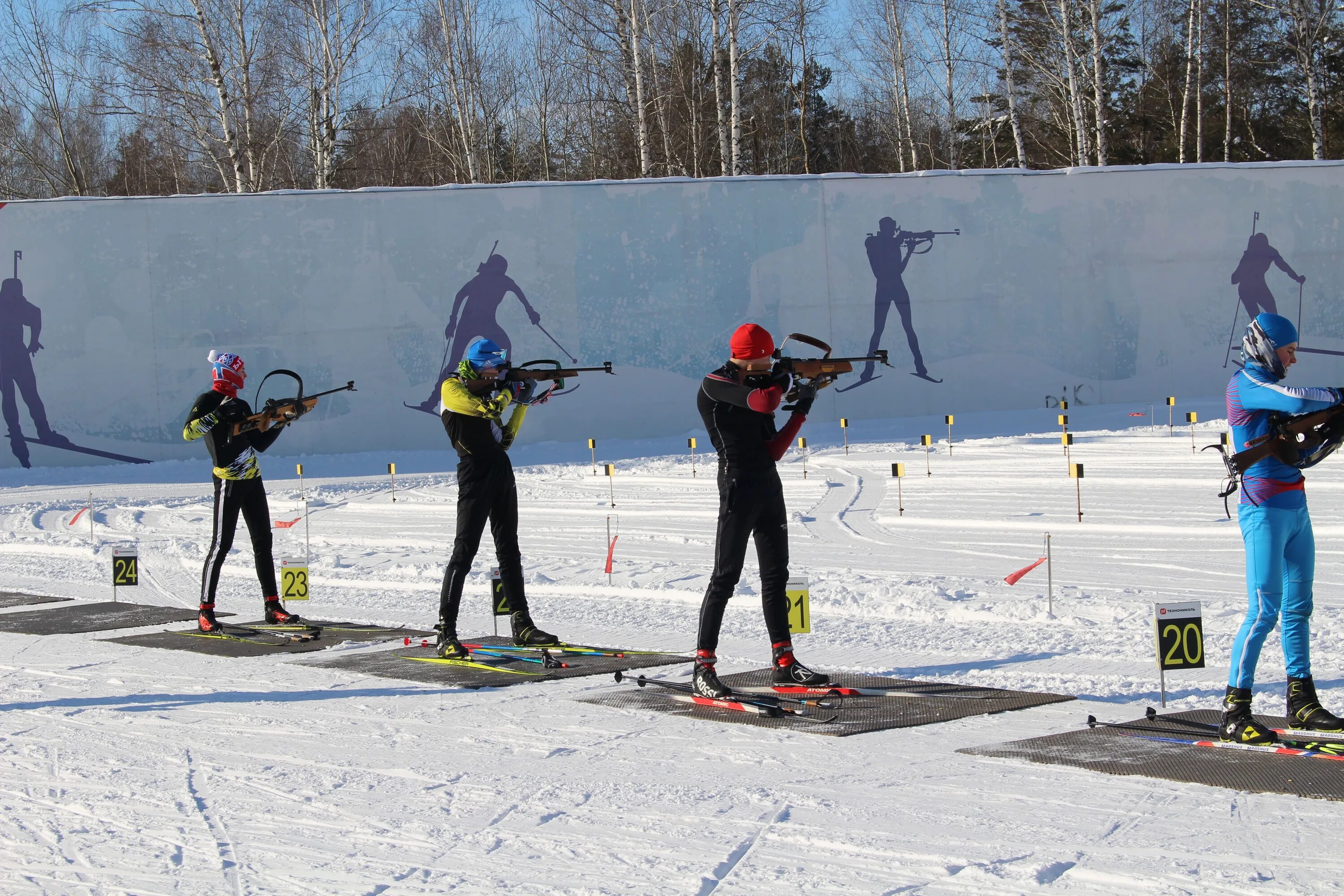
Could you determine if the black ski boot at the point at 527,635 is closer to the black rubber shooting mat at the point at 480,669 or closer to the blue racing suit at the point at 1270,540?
the black rubber shooting mat at the point at 480,669

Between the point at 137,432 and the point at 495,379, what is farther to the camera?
the point at 137,432

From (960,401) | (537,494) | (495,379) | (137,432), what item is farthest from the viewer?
(960,401)

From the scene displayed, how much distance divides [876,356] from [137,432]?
22.2 meters

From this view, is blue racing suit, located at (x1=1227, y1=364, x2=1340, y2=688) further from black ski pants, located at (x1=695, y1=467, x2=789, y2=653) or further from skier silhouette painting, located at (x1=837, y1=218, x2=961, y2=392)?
skier silhouette painting, located at (x1=837, y1=218, x2=961, y2=392)

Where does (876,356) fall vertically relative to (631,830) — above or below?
above

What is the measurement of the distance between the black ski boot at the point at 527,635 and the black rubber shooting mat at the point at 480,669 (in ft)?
0.37

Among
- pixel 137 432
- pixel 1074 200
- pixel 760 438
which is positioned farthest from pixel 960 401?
pixel 760 438

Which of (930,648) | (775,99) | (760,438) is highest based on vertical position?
(775,99)

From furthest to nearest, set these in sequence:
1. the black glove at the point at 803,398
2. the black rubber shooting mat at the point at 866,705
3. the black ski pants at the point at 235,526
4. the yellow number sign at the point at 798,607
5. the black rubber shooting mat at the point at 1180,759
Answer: the black ski pants at the point at 235,526 < the yellow number sign at the point at 798,607 < the black glove at the point at 803,398 < the black rubber shooting mat at the point at 866,705 < the black rubber shooting mat at the point at 1180,759

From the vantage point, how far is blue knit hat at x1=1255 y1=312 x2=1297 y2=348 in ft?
17.7

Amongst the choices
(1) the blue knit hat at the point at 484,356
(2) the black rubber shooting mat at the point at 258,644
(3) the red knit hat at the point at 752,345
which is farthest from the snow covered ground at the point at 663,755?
(1) the blue knit hat at the point at 484,356

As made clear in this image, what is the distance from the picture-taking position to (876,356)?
8.56 m

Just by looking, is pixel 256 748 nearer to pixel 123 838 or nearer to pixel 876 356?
pixel 123 838

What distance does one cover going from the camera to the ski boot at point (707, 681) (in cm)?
670
